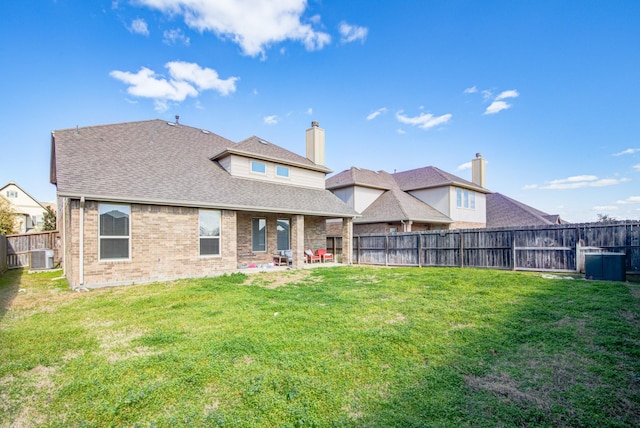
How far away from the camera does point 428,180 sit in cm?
2541

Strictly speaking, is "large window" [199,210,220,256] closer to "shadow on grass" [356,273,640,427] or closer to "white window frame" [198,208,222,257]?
"white window frame" [198,208,222,257]

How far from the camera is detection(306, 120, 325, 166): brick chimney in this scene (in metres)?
19.7

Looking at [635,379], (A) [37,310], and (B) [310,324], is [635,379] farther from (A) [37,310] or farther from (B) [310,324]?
(A) [37,310]

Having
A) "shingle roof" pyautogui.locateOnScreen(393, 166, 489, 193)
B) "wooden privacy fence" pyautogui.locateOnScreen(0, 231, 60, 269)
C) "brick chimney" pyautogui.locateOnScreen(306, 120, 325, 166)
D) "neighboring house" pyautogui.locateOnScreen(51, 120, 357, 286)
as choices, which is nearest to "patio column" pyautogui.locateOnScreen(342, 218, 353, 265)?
"neighboring house" pyautogui.locateOnScreen(51, 120, 357, 286)

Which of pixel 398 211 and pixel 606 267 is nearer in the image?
pixel 606 267

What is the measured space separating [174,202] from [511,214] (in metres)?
28.5

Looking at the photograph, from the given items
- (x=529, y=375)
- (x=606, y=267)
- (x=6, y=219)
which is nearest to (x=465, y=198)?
(x=606, y=267)

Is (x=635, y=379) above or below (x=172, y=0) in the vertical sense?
below

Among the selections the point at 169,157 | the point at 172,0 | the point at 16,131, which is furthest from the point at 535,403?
the point at 16,131

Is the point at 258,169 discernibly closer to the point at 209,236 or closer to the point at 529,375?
the point at 209,236

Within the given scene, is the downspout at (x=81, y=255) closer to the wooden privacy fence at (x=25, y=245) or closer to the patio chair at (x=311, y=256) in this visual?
the patio chair at (x=311, y=256)

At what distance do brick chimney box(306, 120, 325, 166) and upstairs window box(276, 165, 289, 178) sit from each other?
297cm

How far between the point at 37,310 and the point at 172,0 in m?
11.9

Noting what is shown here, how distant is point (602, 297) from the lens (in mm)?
7465
